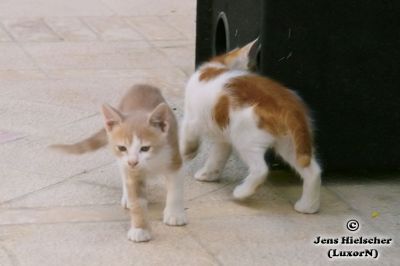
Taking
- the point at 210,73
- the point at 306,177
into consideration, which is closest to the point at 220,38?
the point at 210,73

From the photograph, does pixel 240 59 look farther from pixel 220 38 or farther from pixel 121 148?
pixel 220 38

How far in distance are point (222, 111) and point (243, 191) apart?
0.49 m

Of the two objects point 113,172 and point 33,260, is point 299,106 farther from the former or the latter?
point 33,260

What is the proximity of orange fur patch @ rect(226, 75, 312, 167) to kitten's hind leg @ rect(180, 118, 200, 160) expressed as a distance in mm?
408

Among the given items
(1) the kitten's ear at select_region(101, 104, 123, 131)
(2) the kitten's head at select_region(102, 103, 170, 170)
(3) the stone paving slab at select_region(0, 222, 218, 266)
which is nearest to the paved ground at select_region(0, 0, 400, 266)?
(3) the stone paving slab at select_region(0, 222, 218, 266)

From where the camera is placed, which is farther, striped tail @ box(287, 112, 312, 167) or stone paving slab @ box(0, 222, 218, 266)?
striped tail @ box(287, 112, 312, 167)

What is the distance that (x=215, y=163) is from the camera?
5973 millimetres

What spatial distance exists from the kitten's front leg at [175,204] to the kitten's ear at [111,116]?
0.43m

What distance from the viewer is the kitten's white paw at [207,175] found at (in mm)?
6008

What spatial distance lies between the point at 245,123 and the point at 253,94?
18 centimetres

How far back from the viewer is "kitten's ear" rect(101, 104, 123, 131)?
5109mm

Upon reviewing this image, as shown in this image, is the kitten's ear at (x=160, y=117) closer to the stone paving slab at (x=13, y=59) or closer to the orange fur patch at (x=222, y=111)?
the orange fur patch at (x=222, y=111)

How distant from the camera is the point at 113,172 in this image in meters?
6.09

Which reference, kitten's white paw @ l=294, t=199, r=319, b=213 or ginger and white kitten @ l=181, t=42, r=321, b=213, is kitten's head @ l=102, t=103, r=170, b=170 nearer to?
ginger and white kitten @ l=181, t=42, r=321, b=213
